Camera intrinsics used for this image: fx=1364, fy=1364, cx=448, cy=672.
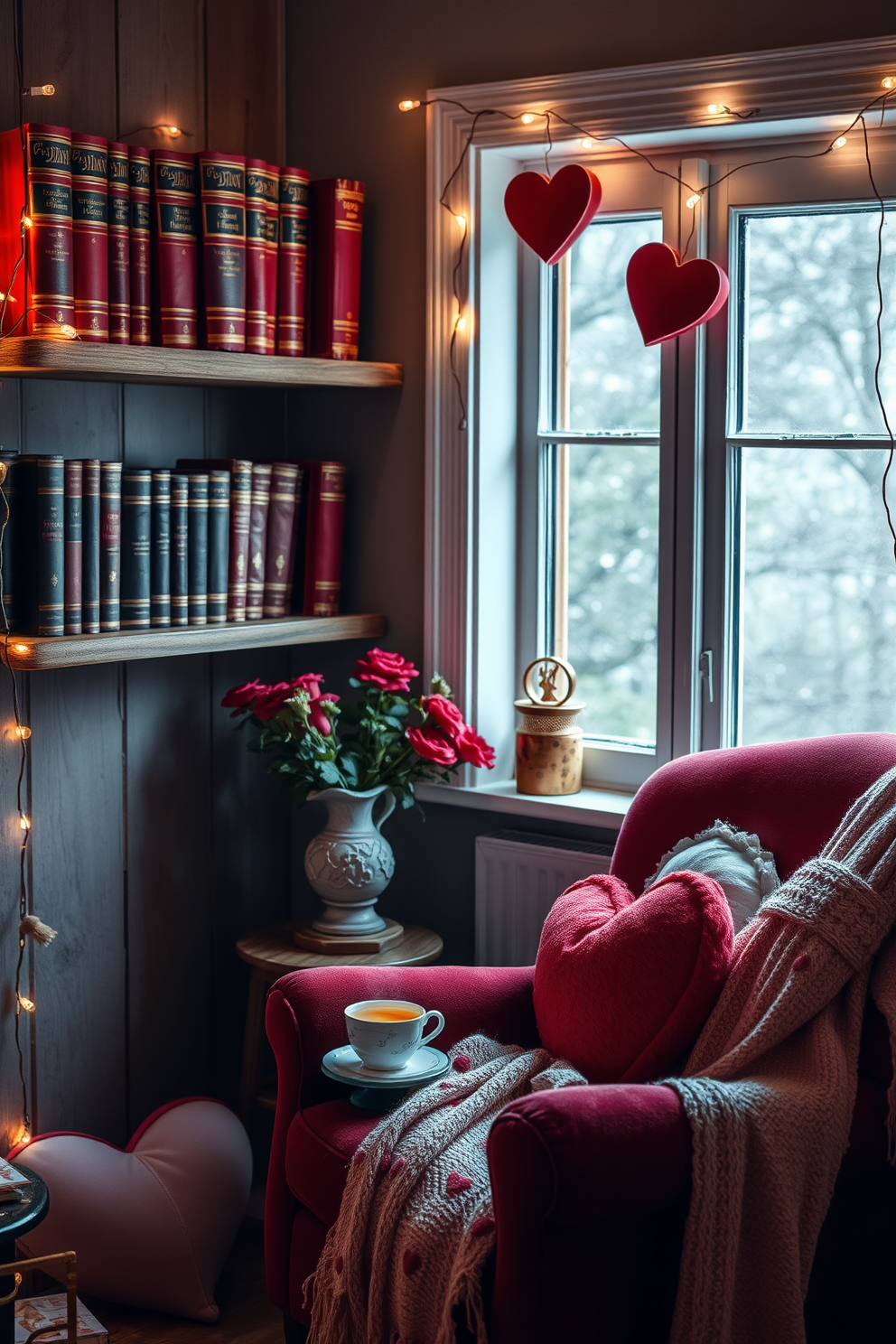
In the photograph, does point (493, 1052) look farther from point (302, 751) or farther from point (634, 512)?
point (634, 512)

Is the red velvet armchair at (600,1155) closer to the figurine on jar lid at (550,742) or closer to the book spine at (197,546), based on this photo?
the figurine on jar lid at (550,742)

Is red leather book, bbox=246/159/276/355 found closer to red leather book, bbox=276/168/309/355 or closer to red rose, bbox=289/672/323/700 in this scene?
red leather book, bbox=276/168/309/355

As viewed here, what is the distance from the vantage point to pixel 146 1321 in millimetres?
2234

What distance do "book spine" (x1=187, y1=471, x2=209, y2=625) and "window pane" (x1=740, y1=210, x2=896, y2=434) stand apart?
97 cm

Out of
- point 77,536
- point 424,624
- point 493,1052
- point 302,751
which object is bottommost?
point 493,1052

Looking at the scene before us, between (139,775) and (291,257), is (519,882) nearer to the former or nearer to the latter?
(139,775)

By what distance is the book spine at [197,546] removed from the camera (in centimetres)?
240

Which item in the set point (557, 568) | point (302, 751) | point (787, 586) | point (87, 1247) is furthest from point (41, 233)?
point (87, 1247)

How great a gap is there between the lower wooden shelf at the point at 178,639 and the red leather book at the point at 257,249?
50cm

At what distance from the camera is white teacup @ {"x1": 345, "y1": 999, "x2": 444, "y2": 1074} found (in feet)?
5.96

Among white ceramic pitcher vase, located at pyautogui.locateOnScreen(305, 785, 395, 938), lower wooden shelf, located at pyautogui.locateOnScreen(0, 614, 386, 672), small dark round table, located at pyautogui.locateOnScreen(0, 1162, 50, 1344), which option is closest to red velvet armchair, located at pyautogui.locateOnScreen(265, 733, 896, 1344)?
small dark round table, located at pyautogui.locateOnScreen(0, 1162, 50, 1344)

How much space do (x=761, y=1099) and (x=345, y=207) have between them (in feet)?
5.71

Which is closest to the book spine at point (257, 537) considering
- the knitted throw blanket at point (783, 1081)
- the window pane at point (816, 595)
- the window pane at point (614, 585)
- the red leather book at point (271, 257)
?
the red leather book at point (271, 257)

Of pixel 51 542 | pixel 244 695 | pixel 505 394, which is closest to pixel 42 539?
pixel 51 542
